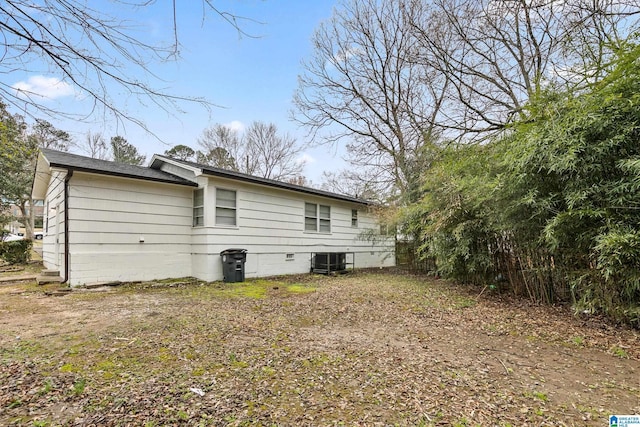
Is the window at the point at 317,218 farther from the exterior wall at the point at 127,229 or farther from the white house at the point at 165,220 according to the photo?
the exterior wall at the point at 127,229

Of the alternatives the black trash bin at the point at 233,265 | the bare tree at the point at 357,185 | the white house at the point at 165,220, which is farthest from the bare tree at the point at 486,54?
the black trash bin at the point at 233,265

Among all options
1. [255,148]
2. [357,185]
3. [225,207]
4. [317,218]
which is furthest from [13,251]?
[357,185]

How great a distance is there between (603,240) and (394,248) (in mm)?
8646

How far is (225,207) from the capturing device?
7.90 m

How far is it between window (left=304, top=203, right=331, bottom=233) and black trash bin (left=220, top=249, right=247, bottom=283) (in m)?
3.06

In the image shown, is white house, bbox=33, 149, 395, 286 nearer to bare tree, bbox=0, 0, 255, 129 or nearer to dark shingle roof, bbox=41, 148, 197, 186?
dark shingle roof, bbox=41, 148, 197, 186

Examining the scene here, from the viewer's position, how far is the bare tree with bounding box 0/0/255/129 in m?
1.67

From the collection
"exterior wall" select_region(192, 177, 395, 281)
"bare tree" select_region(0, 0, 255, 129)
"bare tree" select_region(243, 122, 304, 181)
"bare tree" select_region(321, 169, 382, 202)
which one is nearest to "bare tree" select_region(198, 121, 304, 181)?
"bare tree" select_region(243, 122, 304, 181)

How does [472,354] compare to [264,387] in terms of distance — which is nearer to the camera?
[264,387]

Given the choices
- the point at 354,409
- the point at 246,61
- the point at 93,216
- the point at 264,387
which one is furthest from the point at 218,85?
the point at 93,216

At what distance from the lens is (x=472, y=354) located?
10.3 feet

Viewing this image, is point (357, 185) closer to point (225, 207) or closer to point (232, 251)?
point (225, 207)

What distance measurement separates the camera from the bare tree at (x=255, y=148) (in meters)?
21.1

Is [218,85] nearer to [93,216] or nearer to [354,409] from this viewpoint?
[354,409]
